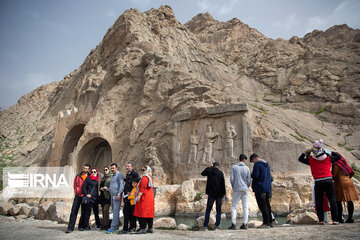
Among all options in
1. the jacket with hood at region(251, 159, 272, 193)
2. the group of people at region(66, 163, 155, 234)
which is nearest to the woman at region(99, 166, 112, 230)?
the group of people at region(66, 163, 155, 234)

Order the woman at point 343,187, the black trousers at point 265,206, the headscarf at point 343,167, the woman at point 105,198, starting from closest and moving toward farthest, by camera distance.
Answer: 1. the woman at point 343,187
2. the headscarf at point 343,167
3. the black trousers at point 265,206
4. the woman at point 105,198

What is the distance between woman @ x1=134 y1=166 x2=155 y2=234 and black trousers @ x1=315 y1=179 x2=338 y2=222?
3939mm

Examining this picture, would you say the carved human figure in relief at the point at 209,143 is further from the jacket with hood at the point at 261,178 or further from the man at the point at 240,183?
the jacket with hood at the point at 261,178

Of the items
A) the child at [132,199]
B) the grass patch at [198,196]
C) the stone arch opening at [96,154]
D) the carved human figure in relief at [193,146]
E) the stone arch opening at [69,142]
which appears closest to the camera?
the child at [132,199]

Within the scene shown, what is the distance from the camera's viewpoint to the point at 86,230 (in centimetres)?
817

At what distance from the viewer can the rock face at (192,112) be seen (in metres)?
14.1

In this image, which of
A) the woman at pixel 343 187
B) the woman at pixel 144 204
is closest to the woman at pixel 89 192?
the woman at pixel 144 204

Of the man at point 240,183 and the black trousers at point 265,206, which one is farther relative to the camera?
the man at point 240,183

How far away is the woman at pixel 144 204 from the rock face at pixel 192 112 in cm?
520

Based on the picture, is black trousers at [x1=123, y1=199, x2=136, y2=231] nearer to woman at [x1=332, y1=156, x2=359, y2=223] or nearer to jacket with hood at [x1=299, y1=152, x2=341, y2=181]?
jacket with hood at [x1=299, y1=152, x2=341, y2=181]

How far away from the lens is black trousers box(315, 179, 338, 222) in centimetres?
652

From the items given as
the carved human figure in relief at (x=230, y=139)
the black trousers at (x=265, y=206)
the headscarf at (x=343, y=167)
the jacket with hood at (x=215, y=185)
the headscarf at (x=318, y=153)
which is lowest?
the black trousers at (x=265, y=206)

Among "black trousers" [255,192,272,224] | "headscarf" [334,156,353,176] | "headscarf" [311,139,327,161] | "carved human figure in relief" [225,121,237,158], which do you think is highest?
"carved human figure in relief" [225,121,237,158]

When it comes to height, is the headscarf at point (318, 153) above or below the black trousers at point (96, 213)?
above
